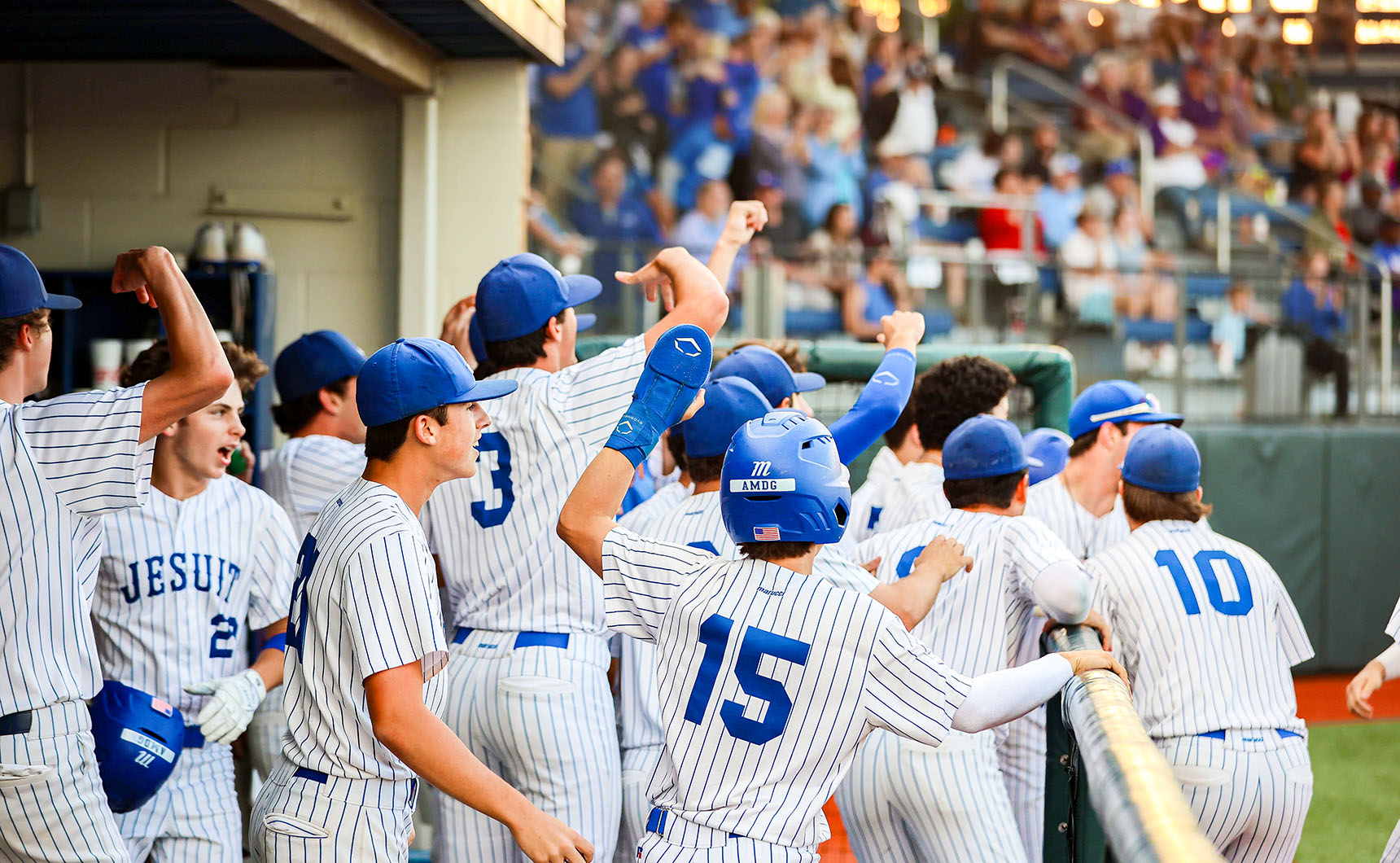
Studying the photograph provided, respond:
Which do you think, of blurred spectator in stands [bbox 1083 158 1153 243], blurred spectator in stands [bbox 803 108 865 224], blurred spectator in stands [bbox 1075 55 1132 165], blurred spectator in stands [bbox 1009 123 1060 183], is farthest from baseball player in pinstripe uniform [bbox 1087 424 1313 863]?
blurred spectator in stands [bbox 1075 55 1132 165]

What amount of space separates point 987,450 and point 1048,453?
1.10 m

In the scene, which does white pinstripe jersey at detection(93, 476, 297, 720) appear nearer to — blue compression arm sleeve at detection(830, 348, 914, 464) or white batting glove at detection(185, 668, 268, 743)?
white batting glove at detection(185, 668, 268, 743)

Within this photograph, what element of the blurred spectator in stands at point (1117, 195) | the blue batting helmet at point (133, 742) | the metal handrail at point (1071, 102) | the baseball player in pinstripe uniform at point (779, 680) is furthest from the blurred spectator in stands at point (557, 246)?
the metal handrail at point (1071, 102)

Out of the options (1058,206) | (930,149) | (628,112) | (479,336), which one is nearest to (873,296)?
(628,112)

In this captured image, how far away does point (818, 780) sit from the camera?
2529 millimetres

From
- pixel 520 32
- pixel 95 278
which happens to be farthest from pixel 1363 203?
pixel 95 278

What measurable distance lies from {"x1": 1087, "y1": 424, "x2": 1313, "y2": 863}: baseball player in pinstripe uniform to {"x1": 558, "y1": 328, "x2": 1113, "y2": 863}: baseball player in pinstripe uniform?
1316 mm

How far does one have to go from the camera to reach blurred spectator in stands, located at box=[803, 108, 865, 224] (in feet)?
35.8

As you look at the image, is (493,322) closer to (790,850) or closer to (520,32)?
(790,850)

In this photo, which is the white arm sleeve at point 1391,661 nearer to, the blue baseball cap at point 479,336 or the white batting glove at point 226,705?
the blue baseball cap at point 479,336

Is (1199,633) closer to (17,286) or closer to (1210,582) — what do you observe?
(1210,582)

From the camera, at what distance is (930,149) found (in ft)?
41.1

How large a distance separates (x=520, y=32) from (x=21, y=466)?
2.98 meters

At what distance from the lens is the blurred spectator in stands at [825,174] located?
35.8 ft
